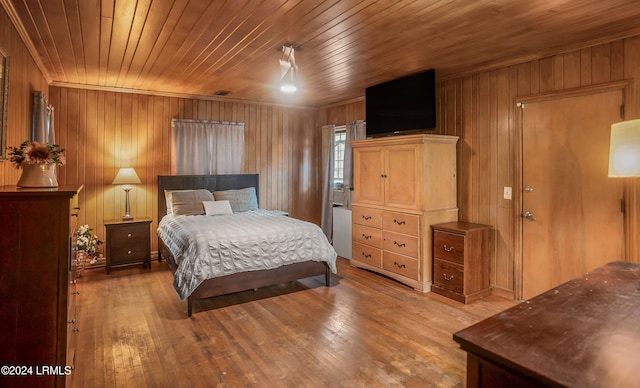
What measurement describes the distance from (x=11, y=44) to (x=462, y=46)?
11.7ft

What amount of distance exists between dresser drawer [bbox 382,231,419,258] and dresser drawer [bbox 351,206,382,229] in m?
0.18

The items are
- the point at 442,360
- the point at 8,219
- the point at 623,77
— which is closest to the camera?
the point at 8,219

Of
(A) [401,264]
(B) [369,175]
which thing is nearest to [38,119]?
(B) [369,175]

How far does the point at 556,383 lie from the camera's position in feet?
3.02

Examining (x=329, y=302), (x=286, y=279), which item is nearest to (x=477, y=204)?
(x=329, y=302)

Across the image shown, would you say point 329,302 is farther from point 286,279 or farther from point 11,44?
point 11,44

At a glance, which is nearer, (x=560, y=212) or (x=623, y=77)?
(x=623, y=77)

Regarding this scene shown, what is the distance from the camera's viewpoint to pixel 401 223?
4.23m

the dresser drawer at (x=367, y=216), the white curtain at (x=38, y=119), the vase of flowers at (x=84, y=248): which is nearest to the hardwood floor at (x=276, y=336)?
the vase of flowers at (x=84, y=248)

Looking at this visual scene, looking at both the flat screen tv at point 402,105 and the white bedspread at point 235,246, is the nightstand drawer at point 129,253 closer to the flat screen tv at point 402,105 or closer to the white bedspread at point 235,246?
the white bedspread at point 235,246

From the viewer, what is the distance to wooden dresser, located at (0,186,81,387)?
70.8 inches

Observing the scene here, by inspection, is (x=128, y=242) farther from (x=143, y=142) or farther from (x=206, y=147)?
(x=206, y=147)

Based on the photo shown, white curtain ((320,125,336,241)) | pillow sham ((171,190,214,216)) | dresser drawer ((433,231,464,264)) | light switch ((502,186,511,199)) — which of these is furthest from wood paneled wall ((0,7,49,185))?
light switch ((502,186,511,199))

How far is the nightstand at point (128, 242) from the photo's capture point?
467cm
